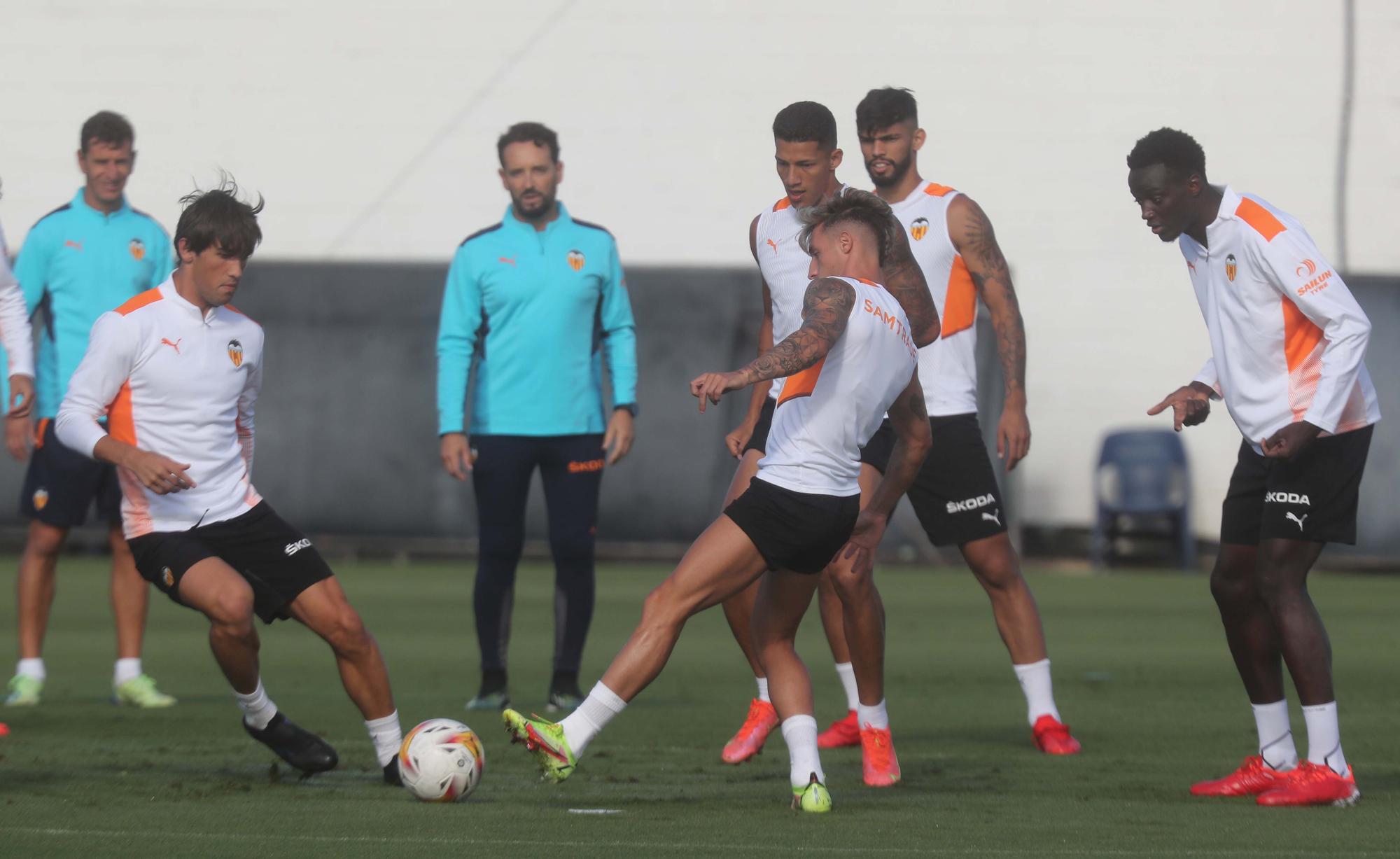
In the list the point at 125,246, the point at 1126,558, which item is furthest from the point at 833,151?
the point at 1126,558

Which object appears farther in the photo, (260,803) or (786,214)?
(786,214)

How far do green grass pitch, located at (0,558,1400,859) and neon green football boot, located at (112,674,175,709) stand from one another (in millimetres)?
112

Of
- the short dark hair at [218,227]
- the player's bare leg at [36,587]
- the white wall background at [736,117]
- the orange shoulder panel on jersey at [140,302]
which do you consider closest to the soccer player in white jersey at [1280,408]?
the short dark hair at [218,227]

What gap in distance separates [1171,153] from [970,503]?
1.66m

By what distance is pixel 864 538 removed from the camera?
5.69 metres

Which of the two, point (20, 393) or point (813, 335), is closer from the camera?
point (813, 335)

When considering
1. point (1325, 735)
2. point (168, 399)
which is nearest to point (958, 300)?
point (1325, 735)

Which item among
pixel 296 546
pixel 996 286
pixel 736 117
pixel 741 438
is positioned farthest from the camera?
pixel 736 117

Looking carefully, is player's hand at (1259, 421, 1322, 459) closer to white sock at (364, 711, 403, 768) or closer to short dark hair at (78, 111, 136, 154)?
white sock at (364, 711, 403, 768)

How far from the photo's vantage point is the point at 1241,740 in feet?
22.8

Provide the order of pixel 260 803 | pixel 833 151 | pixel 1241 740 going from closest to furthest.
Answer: pixel 260 803, pixel 833 151, pixel 1241 740

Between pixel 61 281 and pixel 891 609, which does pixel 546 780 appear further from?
pixel 891 609

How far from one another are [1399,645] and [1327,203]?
740cm

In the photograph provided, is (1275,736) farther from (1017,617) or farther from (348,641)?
(348,641)
